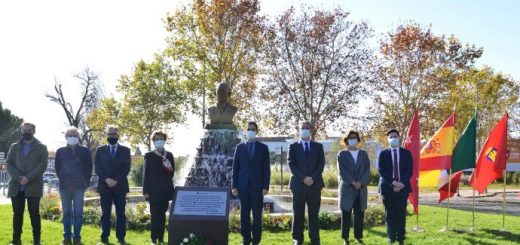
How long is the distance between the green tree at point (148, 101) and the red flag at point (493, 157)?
22.9 metres

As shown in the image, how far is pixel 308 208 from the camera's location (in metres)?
8.66

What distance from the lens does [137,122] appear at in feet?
123

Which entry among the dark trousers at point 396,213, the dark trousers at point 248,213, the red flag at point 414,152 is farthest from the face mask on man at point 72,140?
the red flag at point 414,152

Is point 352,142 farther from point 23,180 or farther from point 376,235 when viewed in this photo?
point 23,180

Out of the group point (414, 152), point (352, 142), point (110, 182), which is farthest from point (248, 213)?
point (414, 152)

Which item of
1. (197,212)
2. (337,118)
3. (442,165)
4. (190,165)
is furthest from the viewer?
(337,118)

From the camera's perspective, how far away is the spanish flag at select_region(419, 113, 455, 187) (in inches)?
428

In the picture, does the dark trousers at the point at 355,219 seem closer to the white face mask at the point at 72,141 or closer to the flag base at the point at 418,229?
the flag base at the point at 418,229

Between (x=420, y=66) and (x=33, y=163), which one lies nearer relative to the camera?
(x=33, y=163)

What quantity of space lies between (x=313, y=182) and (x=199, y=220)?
1.87 m

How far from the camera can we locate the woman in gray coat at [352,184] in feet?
29.8

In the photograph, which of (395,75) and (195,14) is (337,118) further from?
(195,14)

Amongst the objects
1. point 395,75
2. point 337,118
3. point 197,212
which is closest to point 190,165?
point 197,212

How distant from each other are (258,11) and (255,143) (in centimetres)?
1909
